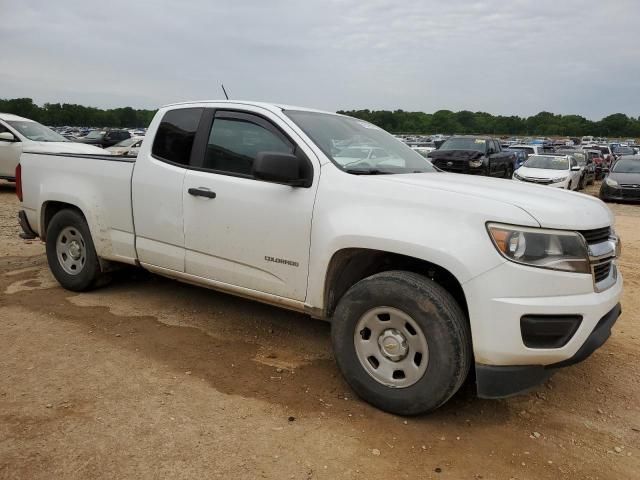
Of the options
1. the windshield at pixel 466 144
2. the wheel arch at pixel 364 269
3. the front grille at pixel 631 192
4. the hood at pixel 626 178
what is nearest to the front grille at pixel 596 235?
the wheel arch at pixel 364 269

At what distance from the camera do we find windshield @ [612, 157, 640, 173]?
17.0 meters

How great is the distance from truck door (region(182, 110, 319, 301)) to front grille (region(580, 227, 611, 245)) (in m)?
1.59

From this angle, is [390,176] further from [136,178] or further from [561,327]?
[136,178]

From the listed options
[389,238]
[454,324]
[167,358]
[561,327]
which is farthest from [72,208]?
[561,327]

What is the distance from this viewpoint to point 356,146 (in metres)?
3.91

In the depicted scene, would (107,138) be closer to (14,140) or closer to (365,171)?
(14,140)

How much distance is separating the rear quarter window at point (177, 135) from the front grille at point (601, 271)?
2923 mm

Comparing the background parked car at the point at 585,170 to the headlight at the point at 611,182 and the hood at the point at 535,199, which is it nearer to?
the headlight at the point at 611,182

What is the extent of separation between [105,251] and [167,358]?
145cm

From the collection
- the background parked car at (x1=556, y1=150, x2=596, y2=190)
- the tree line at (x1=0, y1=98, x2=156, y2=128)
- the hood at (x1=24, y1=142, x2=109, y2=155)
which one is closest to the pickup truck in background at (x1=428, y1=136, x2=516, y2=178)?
the background parked car at (x1=556, y1=150, x2=596, y2=190)

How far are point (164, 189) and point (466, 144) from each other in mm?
16187

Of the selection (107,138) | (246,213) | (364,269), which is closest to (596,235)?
(364,269)

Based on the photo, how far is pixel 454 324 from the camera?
9.33 feet

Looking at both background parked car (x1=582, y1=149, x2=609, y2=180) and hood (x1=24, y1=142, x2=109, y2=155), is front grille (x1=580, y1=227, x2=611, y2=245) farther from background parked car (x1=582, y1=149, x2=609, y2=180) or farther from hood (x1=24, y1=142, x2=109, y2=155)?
background parked car (x1=582, y1=149, x2=609, y2=180)
